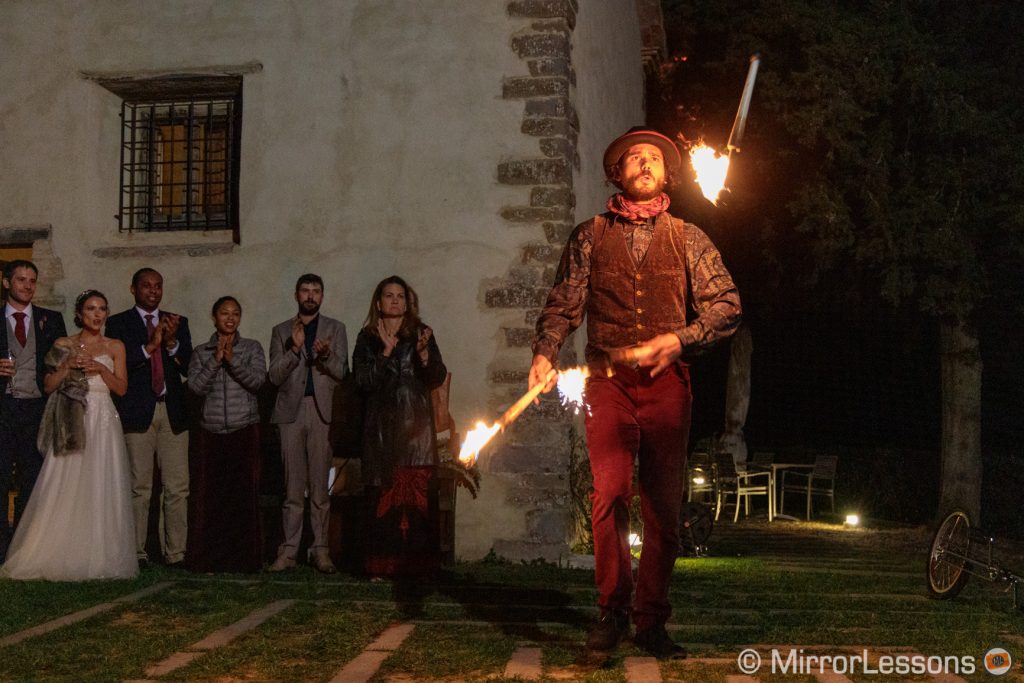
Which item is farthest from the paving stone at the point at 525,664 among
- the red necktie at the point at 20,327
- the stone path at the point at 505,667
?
the red necktie at the point at 20,327

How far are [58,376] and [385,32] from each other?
398cm

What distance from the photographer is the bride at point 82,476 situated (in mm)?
7930

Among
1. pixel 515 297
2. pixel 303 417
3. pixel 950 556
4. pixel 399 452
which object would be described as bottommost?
pixel 950 556

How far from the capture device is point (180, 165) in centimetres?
1089

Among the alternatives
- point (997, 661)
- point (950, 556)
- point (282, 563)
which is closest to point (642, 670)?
point (997, 661)

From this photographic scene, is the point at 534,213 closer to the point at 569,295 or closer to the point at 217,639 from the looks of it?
the point at 569,295

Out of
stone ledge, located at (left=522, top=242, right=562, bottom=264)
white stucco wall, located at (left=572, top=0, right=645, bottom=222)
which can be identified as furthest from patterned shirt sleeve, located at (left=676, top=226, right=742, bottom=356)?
white stucco wall, located at (left=572, top=0, right=645, bottom=222)

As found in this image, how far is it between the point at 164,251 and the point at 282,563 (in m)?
3.24

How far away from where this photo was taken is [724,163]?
766cm

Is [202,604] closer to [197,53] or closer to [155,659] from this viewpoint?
[155,659]

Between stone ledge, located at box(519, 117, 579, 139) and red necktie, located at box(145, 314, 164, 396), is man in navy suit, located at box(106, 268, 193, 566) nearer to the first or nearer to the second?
red necktie, located at box(145, 314, 164, 396)

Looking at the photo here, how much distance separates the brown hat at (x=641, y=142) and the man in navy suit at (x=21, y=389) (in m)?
5.03

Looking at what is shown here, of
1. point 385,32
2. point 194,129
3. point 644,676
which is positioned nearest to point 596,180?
point 385,32

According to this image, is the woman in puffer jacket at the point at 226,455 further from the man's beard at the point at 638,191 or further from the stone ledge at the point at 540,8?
the man's beard at the point at 638,191
